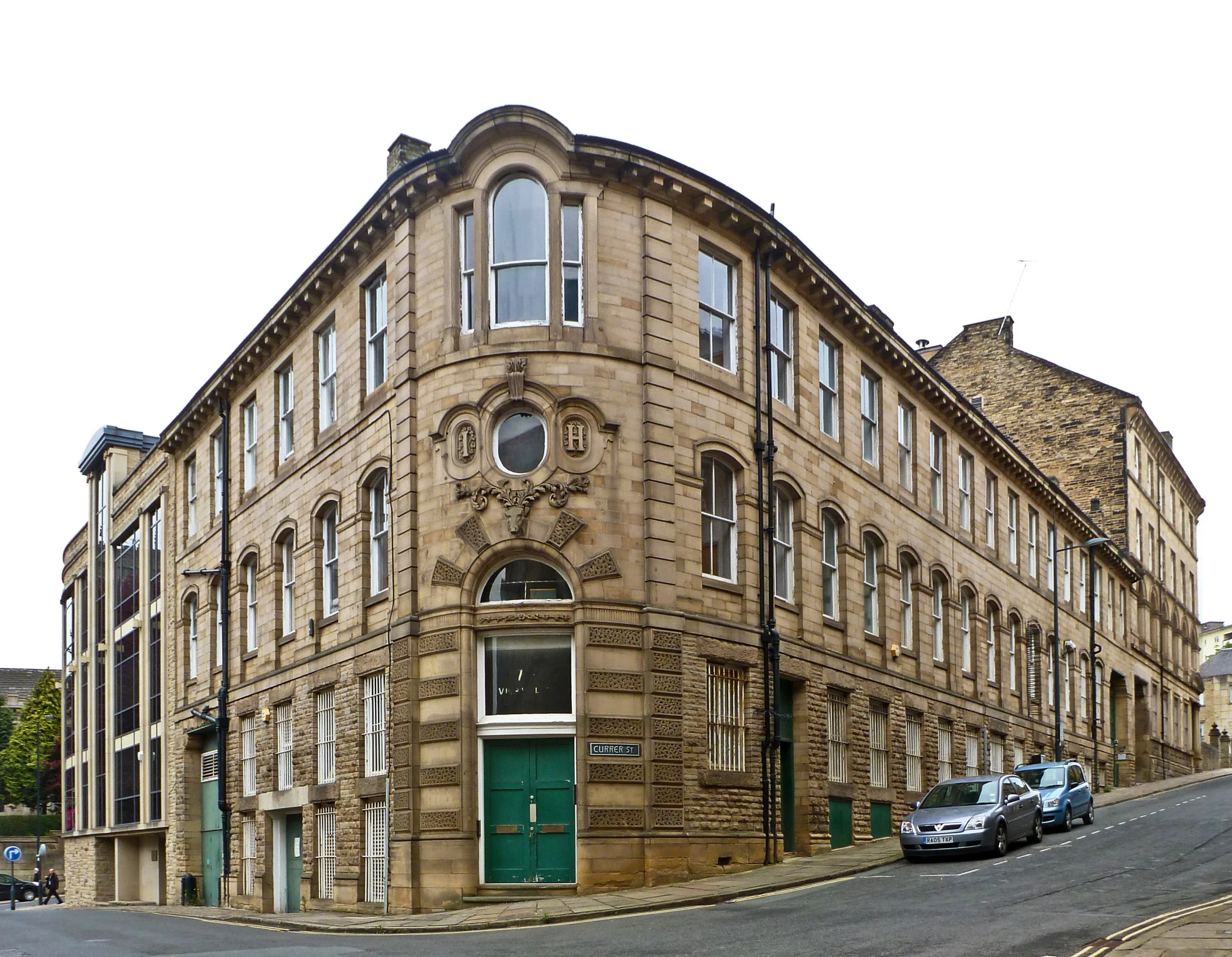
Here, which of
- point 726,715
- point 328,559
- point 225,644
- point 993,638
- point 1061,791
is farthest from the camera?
point 993,638

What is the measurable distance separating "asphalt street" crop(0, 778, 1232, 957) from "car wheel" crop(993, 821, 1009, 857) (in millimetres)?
255

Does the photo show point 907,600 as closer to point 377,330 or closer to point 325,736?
point 325,736

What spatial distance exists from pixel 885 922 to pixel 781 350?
1459 centimetres

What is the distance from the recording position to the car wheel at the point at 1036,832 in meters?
27.6

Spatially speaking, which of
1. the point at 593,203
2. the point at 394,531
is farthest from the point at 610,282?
the point at 394,531

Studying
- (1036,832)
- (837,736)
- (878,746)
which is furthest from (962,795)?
(878,746)

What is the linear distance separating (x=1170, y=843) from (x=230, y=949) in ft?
56.8

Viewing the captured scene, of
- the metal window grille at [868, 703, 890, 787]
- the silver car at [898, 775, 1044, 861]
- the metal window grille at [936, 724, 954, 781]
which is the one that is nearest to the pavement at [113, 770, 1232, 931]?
the silver car at [898, 775, 1044, 861]

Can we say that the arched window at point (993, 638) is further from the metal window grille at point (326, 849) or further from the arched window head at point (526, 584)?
the arched window head at point (526, 584)

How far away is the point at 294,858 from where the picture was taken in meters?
30.3

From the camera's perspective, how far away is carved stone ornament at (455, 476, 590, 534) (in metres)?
23.8

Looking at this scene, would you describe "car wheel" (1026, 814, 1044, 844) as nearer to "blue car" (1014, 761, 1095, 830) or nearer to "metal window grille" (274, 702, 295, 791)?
"blue car" (1014, 761, 1095, 830)

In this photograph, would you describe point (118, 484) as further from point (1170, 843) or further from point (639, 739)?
point (1170, 843)

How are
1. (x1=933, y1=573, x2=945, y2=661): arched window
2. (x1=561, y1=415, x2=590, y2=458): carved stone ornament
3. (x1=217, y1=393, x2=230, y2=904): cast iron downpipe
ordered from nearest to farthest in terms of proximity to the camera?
(x1=561, y1=415, x2=590, y2=458): carved stone ornament
(x1=217, y1=393, x2=230, y2=904): cast iron downpipe
(x1=933, y1=573, x2=945, y2=661): arched window
